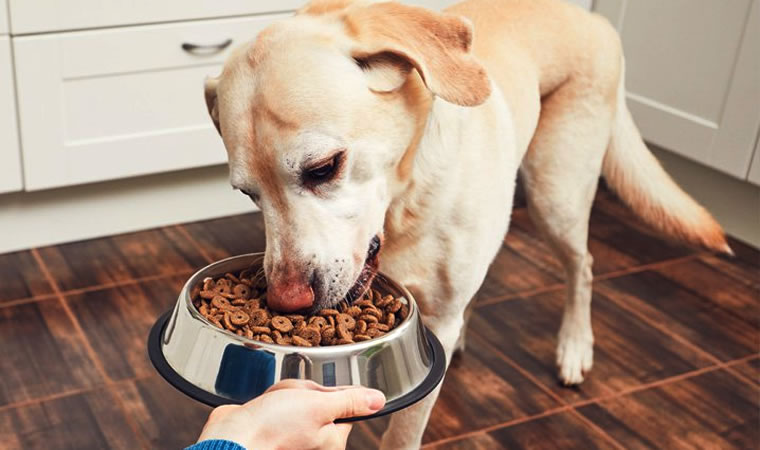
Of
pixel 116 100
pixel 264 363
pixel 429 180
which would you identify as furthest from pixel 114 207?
pixel 264 363

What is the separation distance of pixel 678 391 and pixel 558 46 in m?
0.86

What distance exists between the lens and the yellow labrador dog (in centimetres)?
128

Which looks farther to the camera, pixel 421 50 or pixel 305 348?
pixel 421 50

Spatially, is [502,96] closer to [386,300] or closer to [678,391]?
[386,300]

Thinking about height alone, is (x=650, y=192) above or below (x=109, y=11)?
below

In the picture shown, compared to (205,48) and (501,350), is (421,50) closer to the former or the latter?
(501,350)

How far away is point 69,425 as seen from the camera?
194cm

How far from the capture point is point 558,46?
1952mm

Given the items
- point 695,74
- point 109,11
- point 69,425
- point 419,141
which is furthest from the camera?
point 695,74

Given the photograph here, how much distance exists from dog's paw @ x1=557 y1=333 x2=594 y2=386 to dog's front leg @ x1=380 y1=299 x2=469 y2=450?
1.91ft

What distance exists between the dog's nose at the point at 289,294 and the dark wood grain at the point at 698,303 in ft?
4.72

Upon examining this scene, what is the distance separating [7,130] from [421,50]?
1.58m

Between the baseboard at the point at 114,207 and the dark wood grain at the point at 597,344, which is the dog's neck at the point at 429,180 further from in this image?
the baseboard at the point at 114,207

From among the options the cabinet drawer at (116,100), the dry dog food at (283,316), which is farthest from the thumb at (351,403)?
the cabinet drawer at (116,100)
